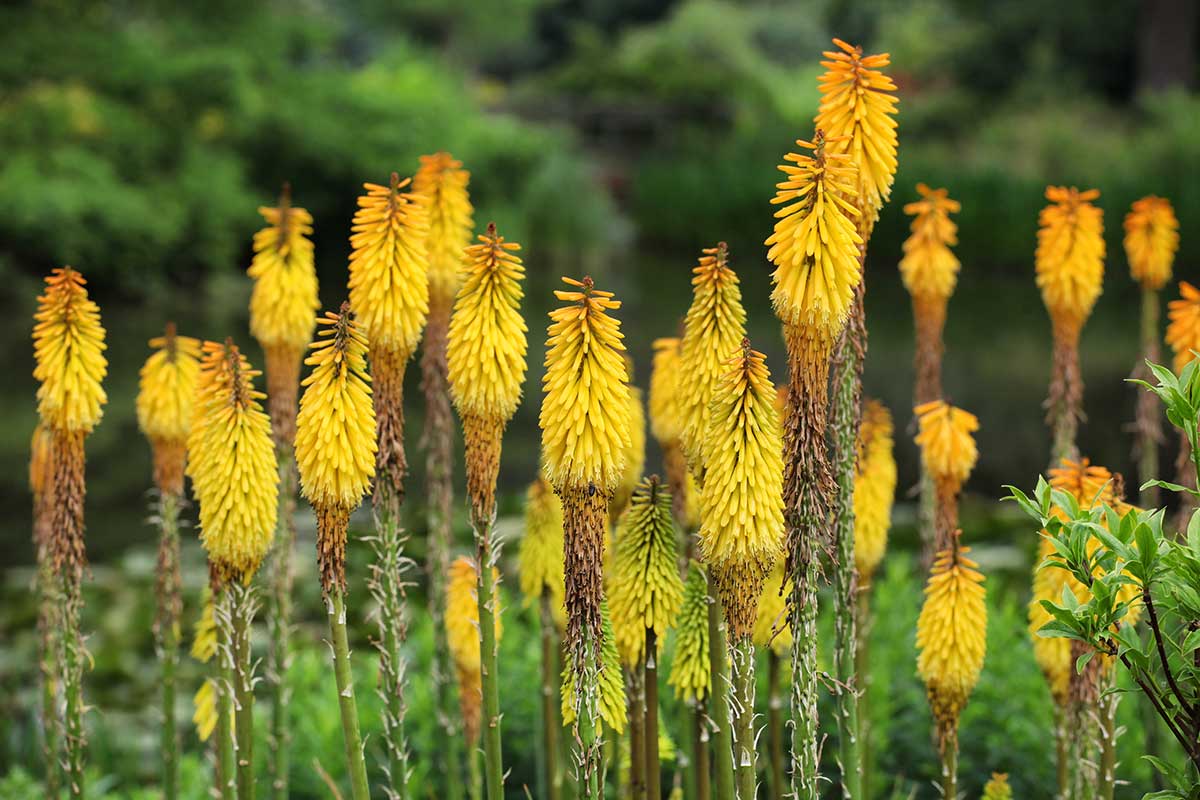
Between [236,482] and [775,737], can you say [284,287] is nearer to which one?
[236,482]

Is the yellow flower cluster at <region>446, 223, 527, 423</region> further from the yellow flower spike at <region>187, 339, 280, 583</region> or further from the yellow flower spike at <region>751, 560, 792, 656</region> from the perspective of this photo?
the yellow flower spike at <region>751, 560, 792, 656</region>

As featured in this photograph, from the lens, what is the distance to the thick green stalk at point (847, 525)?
9.09 feet

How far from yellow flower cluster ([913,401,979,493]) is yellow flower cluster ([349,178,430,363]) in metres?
1.52

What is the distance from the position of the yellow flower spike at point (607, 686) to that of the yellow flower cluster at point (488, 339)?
1.49 feet

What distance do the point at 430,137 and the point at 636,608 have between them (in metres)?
20.1

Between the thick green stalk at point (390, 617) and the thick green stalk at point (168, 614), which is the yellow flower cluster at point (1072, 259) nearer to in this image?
the thick green stalk at point (390, 617)

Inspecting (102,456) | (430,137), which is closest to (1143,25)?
(430,137)

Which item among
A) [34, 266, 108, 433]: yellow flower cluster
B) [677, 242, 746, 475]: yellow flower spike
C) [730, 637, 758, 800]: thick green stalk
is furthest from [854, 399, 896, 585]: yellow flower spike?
[34, 266, 108, 433]: yellow flower cluster

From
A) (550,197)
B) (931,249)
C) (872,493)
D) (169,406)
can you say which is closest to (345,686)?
(169,406)

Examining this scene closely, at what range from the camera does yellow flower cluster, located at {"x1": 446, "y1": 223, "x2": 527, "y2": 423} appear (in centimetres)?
255

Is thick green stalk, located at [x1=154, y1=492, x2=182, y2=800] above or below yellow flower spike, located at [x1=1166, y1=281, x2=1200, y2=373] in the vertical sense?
below

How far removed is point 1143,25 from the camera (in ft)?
89.7

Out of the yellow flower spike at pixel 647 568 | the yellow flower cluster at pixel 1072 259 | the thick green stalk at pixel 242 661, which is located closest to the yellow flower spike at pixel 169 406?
the thick green stalk at pixel 242 661

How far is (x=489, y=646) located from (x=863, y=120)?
1.31m
